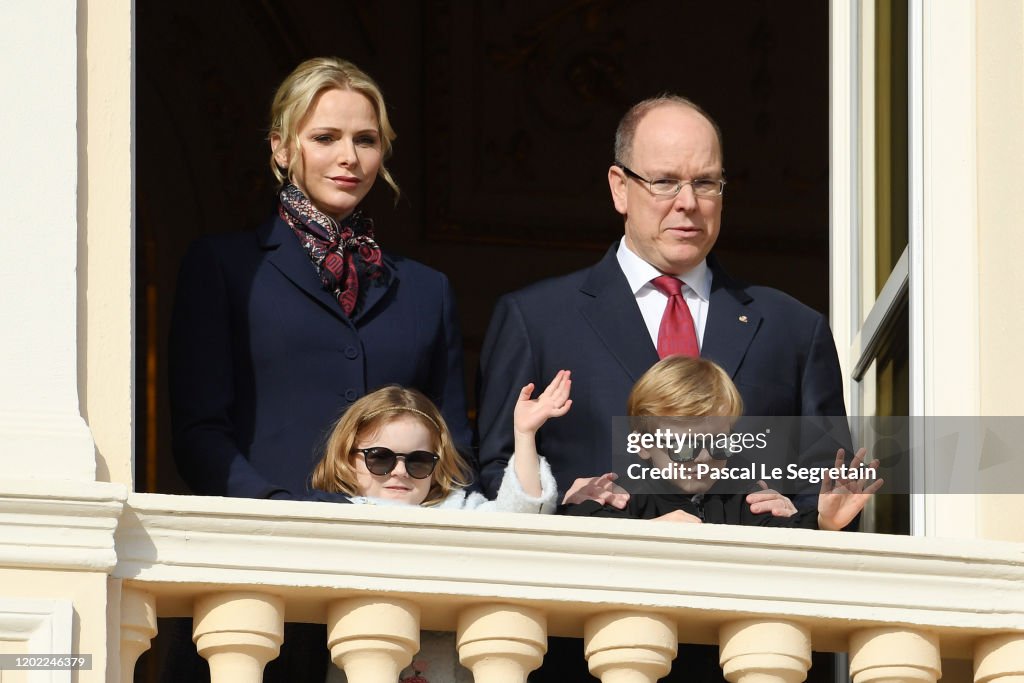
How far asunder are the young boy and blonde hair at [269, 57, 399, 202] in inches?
29.8

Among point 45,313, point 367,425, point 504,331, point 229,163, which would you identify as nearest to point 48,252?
point 45,313

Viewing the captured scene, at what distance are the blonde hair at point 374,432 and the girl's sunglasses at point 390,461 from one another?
0.04m

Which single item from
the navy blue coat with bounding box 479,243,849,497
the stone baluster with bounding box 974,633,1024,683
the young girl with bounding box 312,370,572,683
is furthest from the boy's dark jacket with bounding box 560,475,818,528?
the stone baluster with bounding box 974,633,1024,683

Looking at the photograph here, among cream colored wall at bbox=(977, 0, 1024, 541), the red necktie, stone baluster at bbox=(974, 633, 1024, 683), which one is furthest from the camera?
the red necktie

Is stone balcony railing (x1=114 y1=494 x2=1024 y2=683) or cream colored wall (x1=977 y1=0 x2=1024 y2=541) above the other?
cream colored wall (x1=977 y1=0 x2=1024 y2=541)

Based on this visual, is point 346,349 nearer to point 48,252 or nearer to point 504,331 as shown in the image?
point 504,331

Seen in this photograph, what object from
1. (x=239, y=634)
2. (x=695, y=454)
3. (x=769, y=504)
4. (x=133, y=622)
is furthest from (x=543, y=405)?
(x=133, y=622)

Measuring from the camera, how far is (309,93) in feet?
16.6

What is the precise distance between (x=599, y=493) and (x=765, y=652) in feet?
1.33

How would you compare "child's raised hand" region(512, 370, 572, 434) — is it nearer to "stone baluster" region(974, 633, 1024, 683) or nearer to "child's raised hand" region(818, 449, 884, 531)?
"child's raised hand" region(818, 449, 884, 531)

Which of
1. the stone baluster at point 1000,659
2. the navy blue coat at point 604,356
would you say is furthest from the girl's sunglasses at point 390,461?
the stone baluster at point 1000,659

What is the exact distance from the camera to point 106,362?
4.41 m

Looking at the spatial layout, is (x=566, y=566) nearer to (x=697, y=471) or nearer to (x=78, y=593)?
(x=697, y=471)

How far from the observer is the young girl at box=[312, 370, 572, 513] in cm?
454
